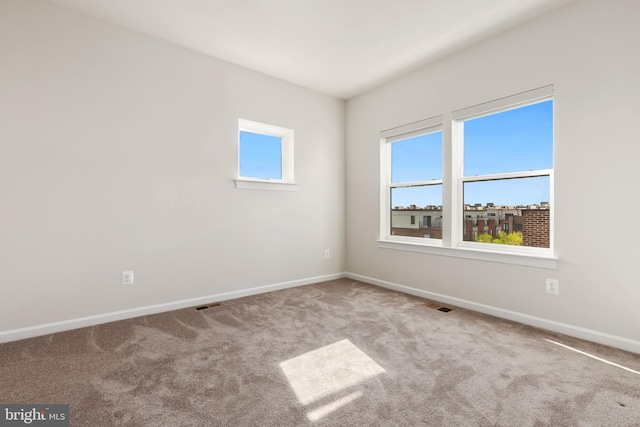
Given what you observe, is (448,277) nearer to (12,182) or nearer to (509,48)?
(509,48)

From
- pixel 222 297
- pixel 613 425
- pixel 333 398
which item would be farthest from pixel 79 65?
pixel 613 425

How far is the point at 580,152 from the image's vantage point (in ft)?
7.66

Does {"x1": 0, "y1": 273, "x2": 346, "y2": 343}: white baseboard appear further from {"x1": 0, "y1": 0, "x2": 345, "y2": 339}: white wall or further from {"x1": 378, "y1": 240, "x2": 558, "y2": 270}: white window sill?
{"x1": 378, "y1": 240, "x2": 558, "y2": 270}: white window sill

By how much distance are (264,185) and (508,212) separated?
8.66ft

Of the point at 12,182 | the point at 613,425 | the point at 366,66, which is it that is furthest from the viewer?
the point at 366,66

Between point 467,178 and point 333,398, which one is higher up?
point 467,178

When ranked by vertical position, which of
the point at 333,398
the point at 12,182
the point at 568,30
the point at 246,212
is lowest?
the point at 333,398

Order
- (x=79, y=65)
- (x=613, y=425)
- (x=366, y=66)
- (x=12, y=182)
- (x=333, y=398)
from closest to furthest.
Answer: (x=613, y=425), (x=333, y=398), (x=12, y=182), (x=79, y=65), (x=366, y=66)

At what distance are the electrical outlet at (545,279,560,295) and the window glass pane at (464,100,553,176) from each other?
98cm

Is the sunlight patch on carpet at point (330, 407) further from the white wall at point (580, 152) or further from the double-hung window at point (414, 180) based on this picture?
the double-hung window at point (414, 180)

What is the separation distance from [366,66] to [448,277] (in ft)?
8.39

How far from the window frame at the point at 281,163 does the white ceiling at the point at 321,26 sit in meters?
0.69

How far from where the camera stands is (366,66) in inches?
134

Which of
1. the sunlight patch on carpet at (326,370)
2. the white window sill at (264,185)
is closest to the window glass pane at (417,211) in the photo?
the white window sill at (264,185)
